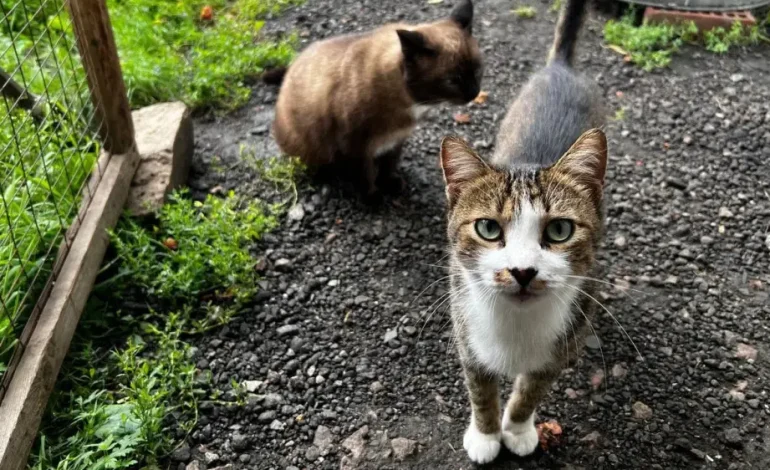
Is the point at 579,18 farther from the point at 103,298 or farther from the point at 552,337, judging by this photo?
the point at 103,298

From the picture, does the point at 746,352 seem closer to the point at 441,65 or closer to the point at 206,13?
the point at 441,65

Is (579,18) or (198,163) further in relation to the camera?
(198,163)

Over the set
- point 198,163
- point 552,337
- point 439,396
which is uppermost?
point 552,337

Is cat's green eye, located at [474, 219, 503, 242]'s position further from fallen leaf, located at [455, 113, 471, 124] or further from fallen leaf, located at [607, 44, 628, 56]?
fallen leaf, located at [607, 44, 628, 56]

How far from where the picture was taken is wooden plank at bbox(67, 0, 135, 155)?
3365mm

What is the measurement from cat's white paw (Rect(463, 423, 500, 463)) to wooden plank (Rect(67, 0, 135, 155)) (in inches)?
92.6

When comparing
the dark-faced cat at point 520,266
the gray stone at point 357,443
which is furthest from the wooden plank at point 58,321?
the dark-faced cat at point 520,266

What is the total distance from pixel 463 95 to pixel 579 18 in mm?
714

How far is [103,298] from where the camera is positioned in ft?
11.2

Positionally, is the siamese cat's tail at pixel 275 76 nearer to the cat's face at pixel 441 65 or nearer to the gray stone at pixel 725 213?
the cat's face at pixel 441 65

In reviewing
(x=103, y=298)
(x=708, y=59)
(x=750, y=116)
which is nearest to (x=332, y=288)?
(x=103, y=298)

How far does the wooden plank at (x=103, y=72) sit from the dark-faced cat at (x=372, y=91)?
0.86 m

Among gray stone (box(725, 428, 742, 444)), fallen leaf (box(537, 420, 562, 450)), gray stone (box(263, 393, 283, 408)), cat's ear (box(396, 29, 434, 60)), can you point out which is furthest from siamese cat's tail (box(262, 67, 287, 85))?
gray stone (box(725, 428, 742, 444))

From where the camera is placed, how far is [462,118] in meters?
4.52
